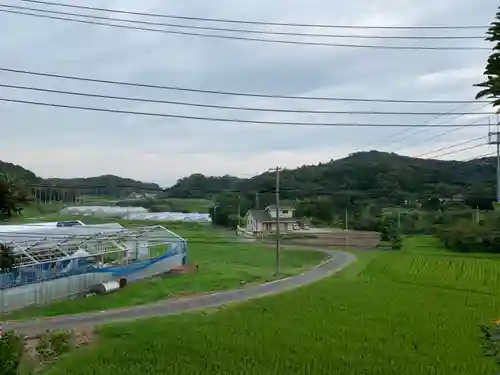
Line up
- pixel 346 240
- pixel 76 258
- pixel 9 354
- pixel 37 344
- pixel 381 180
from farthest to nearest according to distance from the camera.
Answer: pixel 346 240, pixel 76 258, pixel 381 180, pixel 37 344, pixel 9 354

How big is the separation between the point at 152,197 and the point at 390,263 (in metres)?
18.2

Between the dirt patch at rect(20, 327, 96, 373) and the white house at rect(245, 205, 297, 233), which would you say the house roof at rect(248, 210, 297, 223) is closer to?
the white house at rect(245, 205, 297, 233)

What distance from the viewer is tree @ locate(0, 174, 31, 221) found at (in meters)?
6.00

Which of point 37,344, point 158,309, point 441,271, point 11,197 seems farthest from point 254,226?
point 11,197

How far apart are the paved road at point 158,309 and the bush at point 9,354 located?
4.62 metres

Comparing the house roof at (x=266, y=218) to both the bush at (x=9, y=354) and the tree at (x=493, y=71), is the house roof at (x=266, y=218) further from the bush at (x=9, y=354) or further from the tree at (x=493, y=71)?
the tree at (x=493, y=71)

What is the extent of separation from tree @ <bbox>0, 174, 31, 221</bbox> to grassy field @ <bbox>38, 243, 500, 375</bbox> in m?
5.22

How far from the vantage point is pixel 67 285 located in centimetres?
1970

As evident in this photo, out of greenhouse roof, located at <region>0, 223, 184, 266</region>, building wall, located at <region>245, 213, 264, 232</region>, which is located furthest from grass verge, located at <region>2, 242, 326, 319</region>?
greenhouse roof, located at <region>0, 223, 184, 266</region>

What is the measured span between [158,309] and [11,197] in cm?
1235

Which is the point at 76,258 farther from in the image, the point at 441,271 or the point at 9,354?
the point at 441,271

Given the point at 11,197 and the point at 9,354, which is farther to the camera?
the point at 9,354

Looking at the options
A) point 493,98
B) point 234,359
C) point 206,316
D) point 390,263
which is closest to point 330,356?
point 234,359

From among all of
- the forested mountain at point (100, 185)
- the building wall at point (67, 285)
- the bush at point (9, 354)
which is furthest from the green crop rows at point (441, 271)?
the bush at point (9, 354)
